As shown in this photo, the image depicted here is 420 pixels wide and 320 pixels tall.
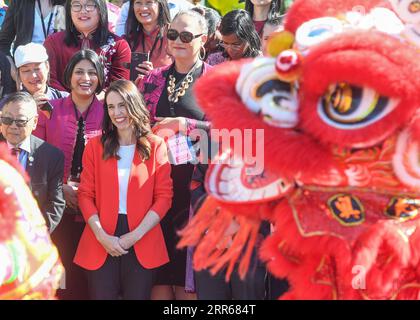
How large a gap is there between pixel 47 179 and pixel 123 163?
1.32 ft

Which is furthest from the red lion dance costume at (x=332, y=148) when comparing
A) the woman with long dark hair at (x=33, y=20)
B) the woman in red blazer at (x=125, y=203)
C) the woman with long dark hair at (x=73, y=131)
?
the woman with long dark hair at (x=33, y=20)

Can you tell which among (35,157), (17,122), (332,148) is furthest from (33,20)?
(332,148)

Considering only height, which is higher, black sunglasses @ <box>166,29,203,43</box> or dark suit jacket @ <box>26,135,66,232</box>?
black sunglasses @ <box>166,29,203,43</box>

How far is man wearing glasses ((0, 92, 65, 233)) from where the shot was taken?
397cm

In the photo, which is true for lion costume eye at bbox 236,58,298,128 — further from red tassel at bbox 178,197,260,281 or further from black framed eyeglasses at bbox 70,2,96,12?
black framed eyeglasses at bbox 70,2,96,12

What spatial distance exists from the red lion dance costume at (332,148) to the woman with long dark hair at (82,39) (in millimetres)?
2276

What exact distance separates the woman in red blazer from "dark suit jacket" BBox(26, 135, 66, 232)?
120 millimetres

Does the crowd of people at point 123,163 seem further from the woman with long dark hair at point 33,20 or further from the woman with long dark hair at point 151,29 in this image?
the woman with long dark hair at point 33,20

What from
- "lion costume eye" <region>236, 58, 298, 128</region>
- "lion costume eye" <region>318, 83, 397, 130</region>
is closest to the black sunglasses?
"lion costume eye" <region>236, 58, 298, 128</region>

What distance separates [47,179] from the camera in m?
4.00

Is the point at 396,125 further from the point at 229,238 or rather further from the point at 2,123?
the point at 2,123

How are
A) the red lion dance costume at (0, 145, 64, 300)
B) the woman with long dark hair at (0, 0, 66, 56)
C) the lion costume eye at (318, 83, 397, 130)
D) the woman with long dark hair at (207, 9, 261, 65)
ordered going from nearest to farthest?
the lion costume eye at (318, 83, 397, 130), the red lion dance costume at (0, 145, 64, 300), the woman with long dark hair at (207, 9, 261, 65), the woman with long dark hair at (0, 0, 66, 56)

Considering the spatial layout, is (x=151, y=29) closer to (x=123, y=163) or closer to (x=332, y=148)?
(x=123, y=163)
